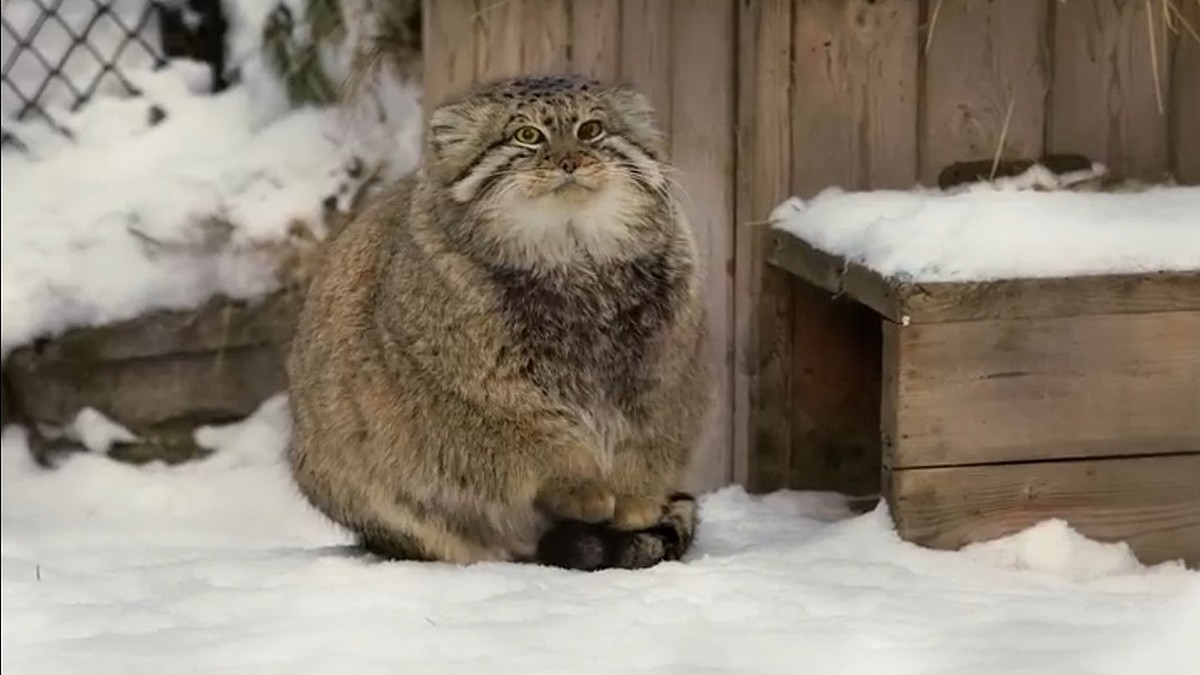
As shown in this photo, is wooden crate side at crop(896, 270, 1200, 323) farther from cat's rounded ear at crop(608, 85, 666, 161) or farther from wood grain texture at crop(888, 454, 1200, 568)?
cat's rounded ear at crop(608, 85, 666, 161)

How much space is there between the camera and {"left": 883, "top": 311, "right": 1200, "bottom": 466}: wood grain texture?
2.72 m

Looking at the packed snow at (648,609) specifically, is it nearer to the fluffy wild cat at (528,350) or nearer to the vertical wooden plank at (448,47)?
the fluffy wild cat at (528,350)

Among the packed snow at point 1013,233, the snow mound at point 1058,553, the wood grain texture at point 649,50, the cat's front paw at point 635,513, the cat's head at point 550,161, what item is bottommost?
the snow mound at point 1058,553

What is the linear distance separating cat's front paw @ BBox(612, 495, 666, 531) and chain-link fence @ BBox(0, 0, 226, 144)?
6.74 feet

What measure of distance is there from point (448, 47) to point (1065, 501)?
56.5 inches

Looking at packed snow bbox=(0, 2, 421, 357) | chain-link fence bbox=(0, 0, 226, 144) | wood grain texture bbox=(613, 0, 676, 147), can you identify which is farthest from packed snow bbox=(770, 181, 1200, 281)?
chain-link fence bbox=(0, 0, 226, 144)

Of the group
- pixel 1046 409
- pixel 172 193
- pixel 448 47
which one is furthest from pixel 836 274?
pixel 172 193

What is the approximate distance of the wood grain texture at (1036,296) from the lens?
2676 millimetres

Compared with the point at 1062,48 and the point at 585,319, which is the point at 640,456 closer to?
the point at 585,319

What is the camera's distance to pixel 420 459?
272cm

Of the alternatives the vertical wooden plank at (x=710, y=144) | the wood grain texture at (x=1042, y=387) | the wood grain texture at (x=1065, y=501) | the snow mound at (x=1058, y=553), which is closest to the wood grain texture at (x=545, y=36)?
the vertical wooden plank at (x=710, y=144)

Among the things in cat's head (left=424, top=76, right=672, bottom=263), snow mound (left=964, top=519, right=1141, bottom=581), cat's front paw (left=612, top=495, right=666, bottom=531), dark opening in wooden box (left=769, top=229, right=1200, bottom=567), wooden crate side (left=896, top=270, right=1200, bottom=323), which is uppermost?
cat's head (left=424, top=76, right=672, bottom=263)

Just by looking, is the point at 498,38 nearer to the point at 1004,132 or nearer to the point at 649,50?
the point at 649,50

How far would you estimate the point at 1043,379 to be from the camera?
2.74 m
